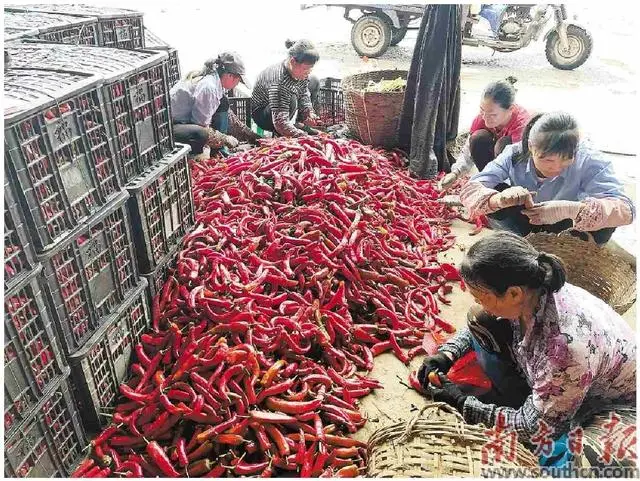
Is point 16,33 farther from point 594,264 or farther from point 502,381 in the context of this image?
point 594,264

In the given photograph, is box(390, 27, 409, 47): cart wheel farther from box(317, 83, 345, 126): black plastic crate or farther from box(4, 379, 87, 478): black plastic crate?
box(4, 379, 87, 478): black plastic crate

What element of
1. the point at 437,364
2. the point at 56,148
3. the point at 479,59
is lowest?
the point at 479,59

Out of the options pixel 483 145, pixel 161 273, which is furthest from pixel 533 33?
pixel 161 273

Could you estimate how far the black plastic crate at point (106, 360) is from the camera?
2787mm

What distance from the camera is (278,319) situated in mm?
3482

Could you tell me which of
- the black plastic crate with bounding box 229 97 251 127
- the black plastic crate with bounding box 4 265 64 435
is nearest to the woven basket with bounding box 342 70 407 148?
the black plastic crate with bounding box 229 97 251 127

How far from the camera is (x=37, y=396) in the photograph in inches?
96.3

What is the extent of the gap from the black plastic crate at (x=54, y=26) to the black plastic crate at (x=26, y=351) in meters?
2.52

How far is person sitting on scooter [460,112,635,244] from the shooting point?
3.57 m

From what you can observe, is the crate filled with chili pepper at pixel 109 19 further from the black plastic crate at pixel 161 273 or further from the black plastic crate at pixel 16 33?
the black plastic crate at pixel 161 273

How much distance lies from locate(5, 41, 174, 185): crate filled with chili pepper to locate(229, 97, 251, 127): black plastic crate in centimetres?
386

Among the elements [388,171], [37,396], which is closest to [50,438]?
[37,396]

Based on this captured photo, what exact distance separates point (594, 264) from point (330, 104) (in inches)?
208

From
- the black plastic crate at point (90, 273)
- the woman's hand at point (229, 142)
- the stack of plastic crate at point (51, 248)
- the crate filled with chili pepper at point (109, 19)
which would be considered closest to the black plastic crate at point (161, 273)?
the black plastic crate at point (90, 273)
